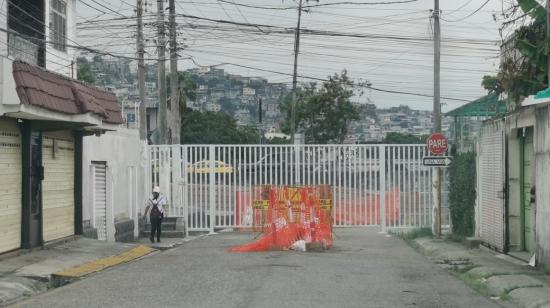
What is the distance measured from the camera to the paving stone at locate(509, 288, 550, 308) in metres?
10.9

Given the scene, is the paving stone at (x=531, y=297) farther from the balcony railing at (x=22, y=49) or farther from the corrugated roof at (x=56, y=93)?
the balcony railing at (x=22, y=49)

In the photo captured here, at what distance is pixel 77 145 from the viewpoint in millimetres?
20266

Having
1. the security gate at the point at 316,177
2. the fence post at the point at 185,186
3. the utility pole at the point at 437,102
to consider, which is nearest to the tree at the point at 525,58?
the utility pole at the point at 437,102

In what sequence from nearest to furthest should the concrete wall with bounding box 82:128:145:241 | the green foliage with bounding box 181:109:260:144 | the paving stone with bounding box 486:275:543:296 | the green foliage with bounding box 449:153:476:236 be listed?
the paving stone with bounding box 486:275:543:296, the concrete wall with bounding box 82:128:145:241, the green foliage with bounding box 449:153:476:236, the green foliage with bounding box 181:109:260:144

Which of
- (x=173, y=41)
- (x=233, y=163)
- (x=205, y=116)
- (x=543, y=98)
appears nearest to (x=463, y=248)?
(x=543, y=98)

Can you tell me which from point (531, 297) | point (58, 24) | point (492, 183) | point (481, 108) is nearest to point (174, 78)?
point (58, 24)

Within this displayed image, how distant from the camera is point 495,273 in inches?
549

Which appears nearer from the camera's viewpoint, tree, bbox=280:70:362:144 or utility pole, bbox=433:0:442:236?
utility pole, bbox=433:0:442:236

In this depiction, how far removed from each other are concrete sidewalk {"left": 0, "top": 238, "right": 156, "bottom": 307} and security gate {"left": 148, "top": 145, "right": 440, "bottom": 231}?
5319 millimetres

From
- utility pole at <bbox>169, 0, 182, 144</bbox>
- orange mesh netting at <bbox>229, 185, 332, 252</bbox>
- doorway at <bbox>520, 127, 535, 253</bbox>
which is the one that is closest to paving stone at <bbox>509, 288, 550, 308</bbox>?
doorway at <bbox>520, 127, 535, 253</bbox>

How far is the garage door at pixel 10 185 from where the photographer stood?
51.6 ft

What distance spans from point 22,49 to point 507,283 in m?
→ 11.9

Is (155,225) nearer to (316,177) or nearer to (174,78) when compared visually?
(316,177)

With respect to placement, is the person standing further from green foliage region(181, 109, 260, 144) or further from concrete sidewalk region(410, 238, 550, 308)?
green foliage region(181, 109, 260, 144)
